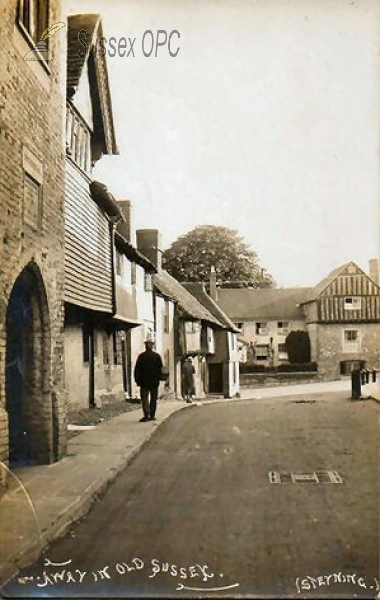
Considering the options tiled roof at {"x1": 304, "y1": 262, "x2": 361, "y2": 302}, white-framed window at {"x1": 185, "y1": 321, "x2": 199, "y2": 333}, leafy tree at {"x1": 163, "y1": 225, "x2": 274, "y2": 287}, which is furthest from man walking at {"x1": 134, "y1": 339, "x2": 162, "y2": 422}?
white-framed window at {"x1": 185, "y1": 321, "x2": 199, "y2": 333}

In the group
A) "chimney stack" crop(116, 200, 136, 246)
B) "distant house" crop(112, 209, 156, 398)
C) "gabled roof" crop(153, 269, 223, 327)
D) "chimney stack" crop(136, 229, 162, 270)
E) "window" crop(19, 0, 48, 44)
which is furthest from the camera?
"gabled roof" crop(153, 269, 223, 327)

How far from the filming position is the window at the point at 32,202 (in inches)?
328

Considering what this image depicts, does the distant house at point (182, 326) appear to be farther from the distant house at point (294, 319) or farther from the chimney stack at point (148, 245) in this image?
the distant house at point (294, 319)

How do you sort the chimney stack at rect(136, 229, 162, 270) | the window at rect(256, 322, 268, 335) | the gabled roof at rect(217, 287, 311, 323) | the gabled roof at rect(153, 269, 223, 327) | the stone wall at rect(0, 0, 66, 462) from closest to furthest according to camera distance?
the stone wall at rect(0, 0, 66, 462), the chimney stack at rect(136, 229, 162, 270), the gabled roof at rect(153, 269, 223, 327), the gabled roof at rect(217, 287, 311, 323), the window at rect(256, 322, 268, 335)

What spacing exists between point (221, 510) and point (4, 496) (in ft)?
7.34

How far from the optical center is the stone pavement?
5.59 meters

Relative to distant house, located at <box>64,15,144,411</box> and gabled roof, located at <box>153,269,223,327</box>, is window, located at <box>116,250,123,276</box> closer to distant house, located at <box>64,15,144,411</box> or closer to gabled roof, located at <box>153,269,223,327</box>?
distant house, located at <box>64,15,144,411</box>

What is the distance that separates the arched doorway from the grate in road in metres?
3.01

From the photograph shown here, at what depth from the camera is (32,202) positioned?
8594 mm

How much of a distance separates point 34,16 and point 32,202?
228 centimetres

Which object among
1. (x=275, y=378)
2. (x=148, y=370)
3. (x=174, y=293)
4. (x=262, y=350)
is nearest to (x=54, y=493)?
(x=148, y=370)

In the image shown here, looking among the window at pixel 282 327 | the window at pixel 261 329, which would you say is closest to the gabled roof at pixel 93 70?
the window at pixel 282 327

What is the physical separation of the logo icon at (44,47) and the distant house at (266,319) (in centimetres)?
3514

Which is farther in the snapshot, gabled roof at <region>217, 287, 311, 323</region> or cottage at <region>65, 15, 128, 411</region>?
gabled roof at <region>217, 287, 311, 323</region>
